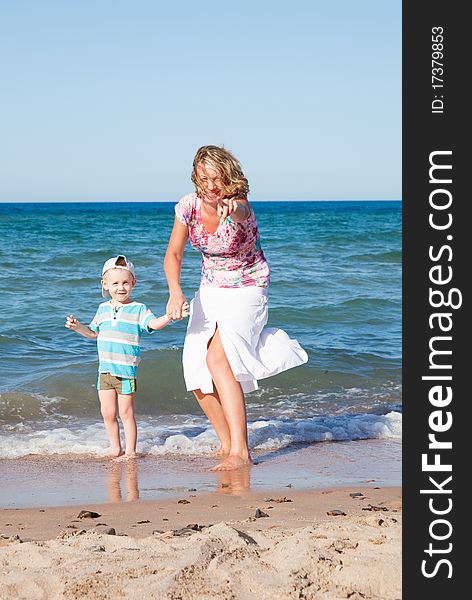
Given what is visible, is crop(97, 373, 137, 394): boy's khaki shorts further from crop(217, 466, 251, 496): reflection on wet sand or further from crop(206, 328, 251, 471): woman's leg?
crop(217, 466, 251, 496): reflection on wet sand

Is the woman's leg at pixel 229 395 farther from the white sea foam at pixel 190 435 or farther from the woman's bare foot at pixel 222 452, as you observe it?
the white sea foam at pixel 190 435

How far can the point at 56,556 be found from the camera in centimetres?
350

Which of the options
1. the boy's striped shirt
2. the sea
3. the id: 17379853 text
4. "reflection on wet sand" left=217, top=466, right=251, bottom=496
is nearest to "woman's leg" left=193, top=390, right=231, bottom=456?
the sea

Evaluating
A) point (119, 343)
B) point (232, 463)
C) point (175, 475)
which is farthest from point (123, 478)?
point (119, 343)

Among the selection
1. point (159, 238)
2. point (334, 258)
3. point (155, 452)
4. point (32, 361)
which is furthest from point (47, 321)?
point (159, 238)

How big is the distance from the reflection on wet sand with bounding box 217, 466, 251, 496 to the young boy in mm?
852

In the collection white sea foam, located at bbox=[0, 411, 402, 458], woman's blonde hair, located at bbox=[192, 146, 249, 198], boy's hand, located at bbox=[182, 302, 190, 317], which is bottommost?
white sea foam, located at bbox=[0, 411, 402, 458]

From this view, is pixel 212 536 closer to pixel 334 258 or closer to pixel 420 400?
pixel 420 400

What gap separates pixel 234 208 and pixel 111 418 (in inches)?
69.5

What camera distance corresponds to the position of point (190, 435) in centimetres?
696

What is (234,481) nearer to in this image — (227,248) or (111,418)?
(111,418)

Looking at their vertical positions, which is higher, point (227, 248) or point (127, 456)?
point (227, 248)

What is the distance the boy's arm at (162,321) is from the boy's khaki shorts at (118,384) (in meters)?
0.45

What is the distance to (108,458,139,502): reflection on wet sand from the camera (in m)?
5.00
